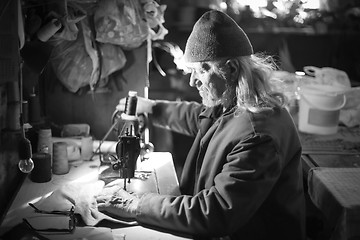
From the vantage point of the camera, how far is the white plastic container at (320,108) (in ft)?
11.7

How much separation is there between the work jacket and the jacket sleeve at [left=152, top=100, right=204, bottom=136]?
0.56 metres

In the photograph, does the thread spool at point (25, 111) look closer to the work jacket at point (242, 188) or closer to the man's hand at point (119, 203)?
the man's hand at point (119, 203)

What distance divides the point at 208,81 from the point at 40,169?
101cm

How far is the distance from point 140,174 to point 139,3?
1152 mm

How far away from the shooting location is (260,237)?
196 centimetres

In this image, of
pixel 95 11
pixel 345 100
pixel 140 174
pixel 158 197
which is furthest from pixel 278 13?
pixel 158 197

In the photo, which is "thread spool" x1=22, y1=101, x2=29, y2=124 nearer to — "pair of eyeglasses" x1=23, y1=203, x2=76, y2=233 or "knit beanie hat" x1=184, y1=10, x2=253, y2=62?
"pair of eyeglasses" x1=23, y1=203, x2=76, y2=233

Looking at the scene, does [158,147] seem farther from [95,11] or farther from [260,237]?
[260,237]

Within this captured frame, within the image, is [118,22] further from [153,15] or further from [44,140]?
[44,140]

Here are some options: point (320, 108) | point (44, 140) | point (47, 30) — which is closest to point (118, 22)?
point (47, 30)

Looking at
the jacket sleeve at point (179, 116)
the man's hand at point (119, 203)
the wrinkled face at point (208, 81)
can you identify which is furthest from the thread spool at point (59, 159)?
the wrinkled face at point (208, 81)

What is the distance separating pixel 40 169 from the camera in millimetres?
2258

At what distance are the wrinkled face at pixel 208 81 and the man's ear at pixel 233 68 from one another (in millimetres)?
51

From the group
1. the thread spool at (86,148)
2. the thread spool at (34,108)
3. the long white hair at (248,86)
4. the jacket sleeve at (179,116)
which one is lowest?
the thread spool at (86,148)
